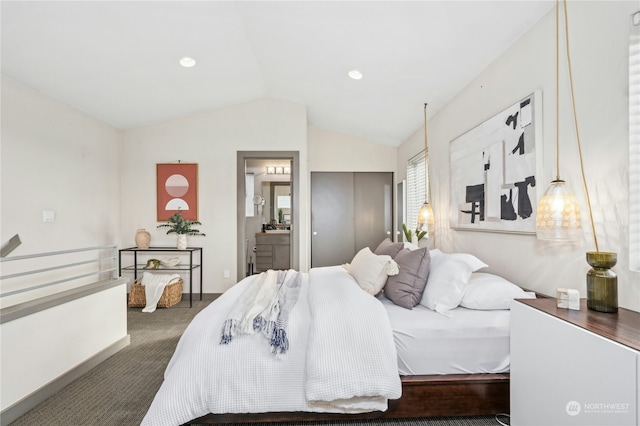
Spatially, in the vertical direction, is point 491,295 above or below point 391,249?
below

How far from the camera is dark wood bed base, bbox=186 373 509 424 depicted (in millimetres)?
1760

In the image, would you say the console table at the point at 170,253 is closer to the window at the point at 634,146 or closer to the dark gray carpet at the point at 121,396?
the dark gray carpet at the point at 121,396

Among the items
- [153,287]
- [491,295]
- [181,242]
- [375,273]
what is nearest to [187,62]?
[181,242]

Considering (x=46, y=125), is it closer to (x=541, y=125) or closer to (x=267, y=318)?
(x=267, y=318)

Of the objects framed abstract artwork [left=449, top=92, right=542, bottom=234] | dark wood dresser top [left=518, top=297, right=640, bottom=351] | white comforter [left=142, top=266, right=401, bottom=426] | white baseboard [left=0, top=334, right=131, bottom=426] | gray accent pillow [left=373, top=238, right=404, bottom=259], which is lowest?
white baseboard [left=0, top=334, right=131, bottom=426]

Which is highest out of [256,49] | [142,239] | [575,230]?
[256,49]

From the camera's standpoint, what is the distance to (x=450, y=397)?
177 centimetres

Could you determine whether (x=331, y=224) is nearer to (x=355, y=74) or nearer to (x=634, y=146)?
(x=355, y=74)

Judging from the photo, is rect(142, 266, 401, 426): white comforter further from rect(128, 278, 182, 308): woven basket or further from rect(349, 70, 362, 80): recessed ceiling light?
rect(128, 278, 182, 308): woven basket

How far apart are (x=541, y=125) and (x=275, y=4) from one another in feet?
6.75

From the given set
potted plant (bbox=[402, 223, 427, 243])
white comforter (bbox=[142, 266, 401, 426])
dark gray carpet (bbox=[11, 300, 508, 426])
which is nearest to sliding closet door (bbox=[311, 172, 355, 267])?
potted plant (bbox=[402, 223, 427, 243])

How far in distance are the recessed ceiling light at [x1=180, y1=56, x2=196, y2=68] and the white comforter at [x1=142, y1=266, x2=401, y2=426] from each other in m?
2.73

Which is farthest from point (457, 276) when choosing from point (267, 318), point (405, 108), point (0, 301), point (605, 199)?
point (0, 301)

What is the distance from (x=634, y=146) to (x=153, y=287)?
4.52 metres
